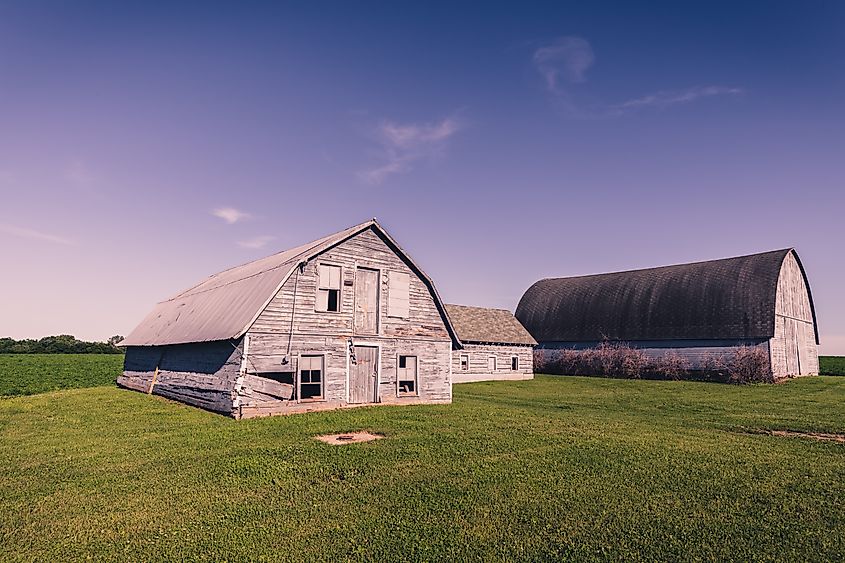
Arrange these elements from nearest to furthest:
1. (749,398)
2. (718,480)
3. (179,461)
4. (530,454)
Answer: (718,480) < (179,461) < (530,454) < (749,398)

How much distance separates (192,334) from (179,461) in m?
12.8

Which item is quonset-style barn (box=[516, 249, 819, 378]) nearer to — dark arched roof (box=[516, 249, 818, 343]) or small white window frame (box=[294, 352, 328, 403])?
dark arched roof (box=[516, 249, 818, 343])

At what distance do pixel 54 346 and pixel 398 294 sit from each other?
86980mm

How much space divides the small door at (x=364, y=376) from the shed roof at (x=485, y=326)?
18334 millimetres

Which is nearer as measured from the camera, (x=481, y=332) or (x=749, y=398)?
(x=749, y=398)

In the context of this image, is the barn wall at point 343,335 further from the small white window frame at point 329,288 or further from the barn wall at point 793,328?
the barn wall at point 793,328

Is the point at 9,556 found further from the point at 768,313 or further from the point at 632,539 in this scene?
the point at 768,313

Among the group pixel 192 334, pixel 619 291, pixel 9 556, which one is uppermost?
pixel 619 291

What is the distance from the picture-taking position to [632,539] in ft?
24.9

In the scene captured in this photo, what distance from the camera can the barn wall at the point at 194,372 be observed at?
1973 cm

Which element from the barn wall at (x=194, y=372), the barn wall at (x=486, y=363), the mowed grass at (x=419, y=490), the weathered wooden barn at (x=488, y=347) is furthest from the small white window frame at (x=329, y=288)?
the barn wall at (x=486, y=363)

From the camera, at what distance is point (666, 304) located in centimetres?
4725

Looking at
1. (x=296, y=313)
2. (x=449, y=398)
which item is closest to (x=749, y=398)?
(x=449, y=398)

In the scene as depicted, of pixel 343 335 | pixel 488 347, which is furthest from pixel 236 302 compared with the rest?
pixel 488 347
